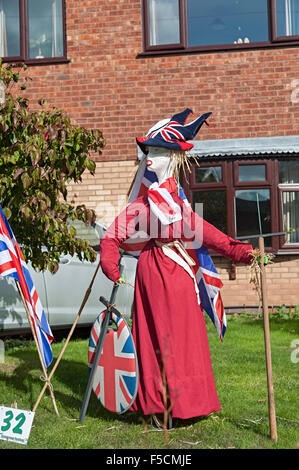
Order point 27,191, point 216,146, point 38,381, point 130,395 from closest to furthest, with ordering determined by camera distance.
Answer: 1. point 130,395
2. point 27,191
3. point 38,381
4. point 216,146

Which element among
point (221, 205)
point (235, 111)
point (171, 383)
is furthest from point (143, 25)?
point (171, 383)

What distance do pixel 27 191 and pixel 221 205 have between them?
5.43 m

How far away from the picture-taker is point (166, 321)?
4.41m

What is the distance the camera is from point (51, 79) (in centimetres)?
1041

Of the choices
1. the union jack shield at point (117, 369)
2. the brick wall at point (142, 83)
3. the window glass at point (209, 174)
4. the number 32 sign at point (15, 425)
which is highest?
the brick wall at point (142, 83)

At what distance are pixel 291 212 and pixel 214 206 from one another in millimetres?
1235

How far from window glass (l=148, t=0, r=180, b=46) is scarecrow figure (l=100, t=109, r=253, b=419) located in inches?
239

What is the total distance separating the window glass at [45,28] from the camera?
10.6 meters

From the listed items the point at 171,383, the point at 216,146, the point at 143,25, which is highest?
the point at 143,25

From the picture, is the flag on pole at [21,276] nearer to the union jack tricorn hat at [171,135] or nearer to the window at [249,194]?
the union jack tricorn hat at [171,135]

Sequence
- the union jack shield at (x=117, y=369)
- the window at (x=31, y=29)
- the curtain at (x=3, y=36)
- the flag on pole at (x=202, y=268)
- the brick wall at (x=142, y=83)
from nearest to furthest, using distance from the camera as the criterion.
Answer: the union jack shield at (x=117, y=369), the flag on pole at (x=202, y=268), the brick wall at (x=142, y=83), the window at (x=31, y=29), the curtain at (x=3, y=36)

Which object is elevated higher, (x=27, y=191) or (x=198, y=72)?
(x=198, y=72)

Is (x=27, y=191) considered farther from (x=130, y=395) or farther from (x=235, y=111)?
(x=235, y=111)

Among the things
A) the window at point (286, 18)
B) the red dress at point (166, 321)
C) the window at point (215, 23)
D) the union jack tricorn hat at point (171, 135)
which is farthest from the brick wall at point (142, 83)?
the red dress at point (166, 321)
